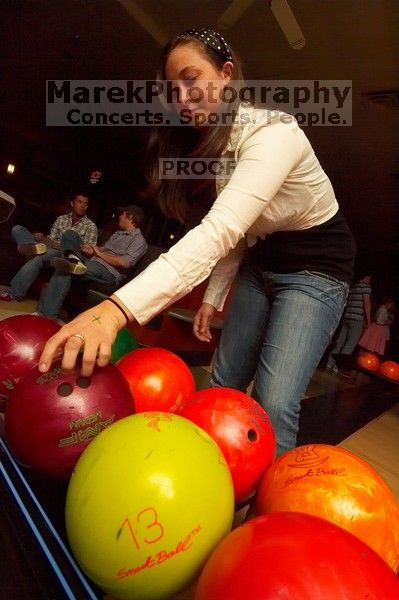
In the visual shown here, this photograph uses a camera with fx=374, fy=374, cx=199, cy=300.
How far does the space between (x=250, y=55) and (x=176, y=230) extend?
6168 mm

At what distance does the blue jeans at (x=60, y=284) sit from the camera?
3.24 metres

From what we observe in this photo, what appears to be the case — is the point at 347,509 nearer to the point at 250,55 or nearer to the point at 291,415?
the point at 291,415

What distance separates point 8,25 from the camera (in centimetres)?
460

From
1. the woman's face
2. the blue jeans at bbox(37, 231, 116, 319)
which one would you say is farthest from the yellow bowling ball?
the blue jeans at bbox(37, 231, 116, 319)

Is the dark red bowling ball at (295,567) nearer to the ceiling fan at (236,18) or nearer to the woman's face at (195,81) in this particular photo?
the woman's face at (195,81)

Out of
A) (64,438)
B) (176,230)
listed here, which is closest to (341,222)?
(64,438)

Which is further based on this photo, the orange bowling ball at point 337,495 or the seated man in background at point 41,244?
the seated man in background at point 41,244

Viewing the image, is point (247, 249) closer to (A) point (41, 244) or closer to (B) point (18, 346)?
(B) point (18, 346)

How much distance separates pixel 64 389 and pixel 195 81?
853 mm

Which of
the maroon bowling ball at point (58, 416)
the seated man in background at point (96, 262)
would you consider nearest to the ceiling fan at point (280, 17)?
the seated man in background at point (96, 262)

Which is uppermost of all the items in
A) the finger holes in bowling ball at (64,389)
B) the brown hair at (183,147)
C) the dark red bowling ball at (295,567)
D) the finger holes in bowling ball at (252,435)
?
the brown hair at (183,147)

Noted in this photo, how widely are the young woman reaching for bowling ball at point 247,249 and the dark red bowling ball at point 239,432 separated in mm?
115

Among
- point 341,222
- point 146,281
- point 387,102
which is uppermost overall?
point 387,102

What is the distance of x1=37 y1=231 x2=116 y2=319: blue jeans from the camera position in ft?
10.6
